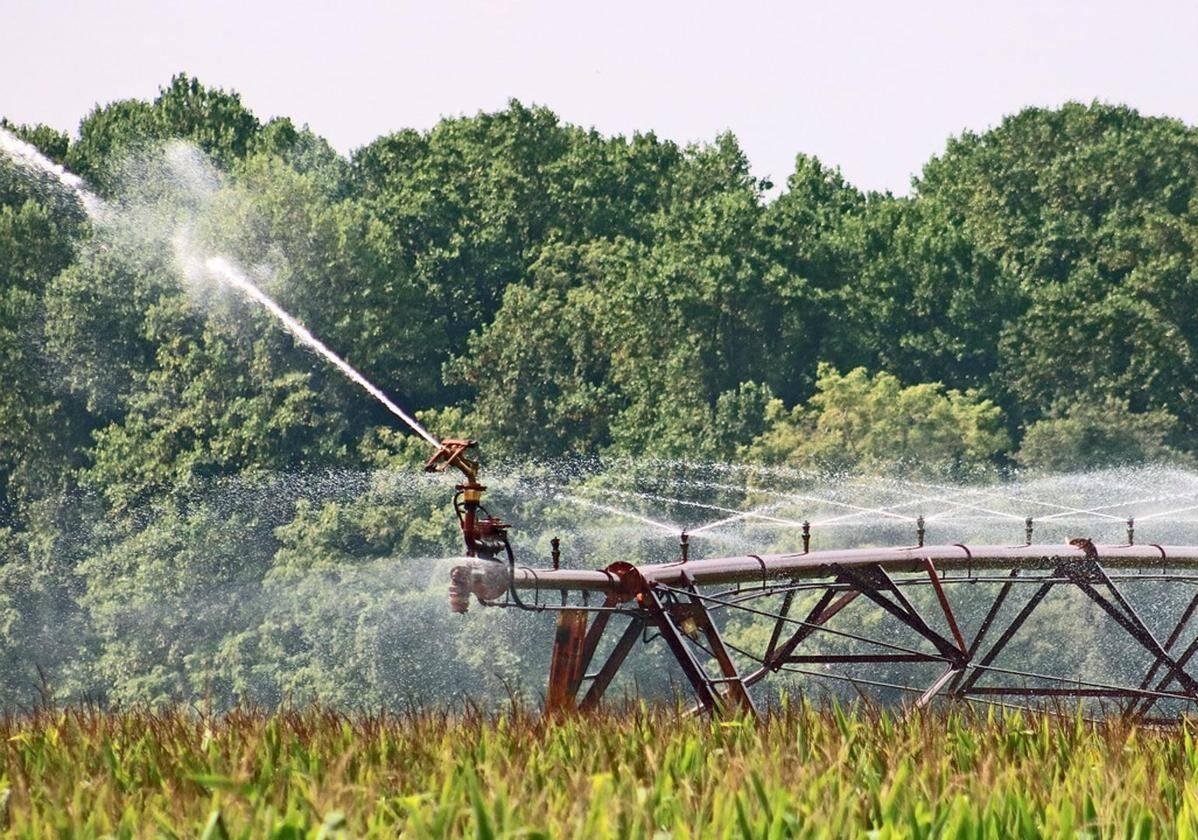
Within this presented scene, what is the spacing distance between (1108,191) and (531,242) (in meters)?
22.0

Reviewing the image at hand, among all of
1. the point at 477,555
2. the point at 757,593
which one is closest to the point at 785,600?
the point at 757,593

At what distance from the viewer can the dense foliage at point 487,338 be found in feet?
249

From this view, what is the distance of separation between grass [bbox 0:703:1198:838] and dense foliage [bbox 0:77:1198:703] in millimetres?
54505

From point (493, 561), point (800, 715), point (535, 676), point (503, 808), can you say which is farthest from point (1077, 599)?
point (503, 808)

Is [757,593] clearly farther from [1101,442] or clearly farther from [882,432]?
[1101,442]

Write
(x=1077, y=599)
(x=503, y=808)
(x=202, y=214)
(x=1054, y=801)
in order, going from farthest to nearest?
(x=202, y=214), (x=1077, y=599), (x=1054, y=801), (x=503, y=808)

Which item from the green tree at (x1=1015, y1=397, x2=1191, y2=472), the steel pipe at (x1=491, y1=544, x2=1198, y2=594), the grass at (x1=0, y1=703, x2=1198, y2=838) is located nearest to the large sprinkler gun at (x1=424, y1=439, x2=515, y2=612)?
the steel pipe at (x1=491, y1=544, x2=1198, y2=594)

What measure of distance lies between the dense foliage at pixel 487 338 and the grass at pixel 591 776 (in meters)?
54.5

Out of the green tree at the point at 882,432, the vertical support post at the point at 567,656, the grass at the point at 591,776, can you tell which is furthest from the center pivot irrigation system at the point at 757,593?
the green tree at the point at 882,432

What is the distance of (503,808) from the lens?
11.6 meters

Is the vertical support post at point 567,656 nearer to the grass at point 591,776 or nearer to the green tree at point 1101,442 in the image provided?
the grass at point 591,776

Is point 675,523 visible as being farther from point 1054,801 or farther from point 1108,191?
point 1054,801

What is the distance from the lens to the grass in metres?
11.7

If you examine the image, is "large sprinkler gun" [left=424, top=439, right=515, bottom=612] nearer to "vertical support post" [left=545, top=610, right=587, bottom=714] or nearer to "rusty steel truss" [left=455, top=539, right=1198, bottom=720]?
"rusty steel truss" [left=455, top=539, right=1198, bottom=720]
